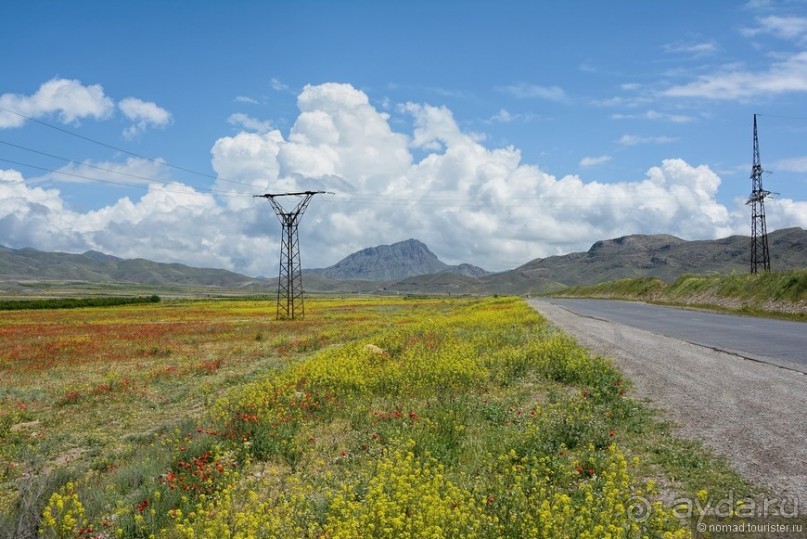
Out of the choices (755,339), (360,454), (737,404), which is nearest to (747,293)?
(755,339)

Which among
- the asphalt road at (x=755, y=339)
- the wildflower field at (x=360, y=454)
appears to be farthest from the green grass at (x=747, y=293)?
the wildflower field at (x=360, y=454)

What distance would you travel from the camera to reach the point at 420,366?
58.6ft

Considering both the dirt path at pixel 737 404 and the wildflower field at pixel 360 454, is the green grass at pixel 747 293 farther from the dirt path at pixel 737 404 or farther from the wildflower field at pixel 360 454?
the wildflower field at pixel 360 454

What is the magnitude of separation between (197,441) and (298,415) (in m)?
2.58

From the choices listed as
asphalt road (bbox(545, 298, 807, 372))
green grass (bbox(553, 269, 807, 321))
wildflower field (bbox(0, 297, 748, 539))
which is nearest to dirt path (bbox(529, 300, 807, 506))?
wildflower field (bbox(0, 297, 748, 539))

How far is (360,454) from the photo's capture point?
1062 centimetres

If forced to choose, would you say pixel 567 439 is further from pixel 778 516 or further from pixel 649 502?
pixel 778 516

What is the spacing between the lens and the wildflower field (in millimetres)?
7207

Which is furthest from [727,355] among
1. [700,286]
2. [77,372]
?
[700,286]

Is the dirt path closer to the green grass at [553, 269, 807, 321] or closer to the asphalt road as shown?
the asphalt road

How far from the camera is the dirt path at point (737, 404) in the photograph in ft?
26.3

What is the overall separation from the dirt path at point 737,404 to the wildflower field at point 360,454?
580mm

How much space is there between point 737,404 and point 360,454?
7.97 meters

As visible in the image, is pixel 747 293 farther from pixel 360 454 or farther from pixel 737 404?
pixel 360 454
